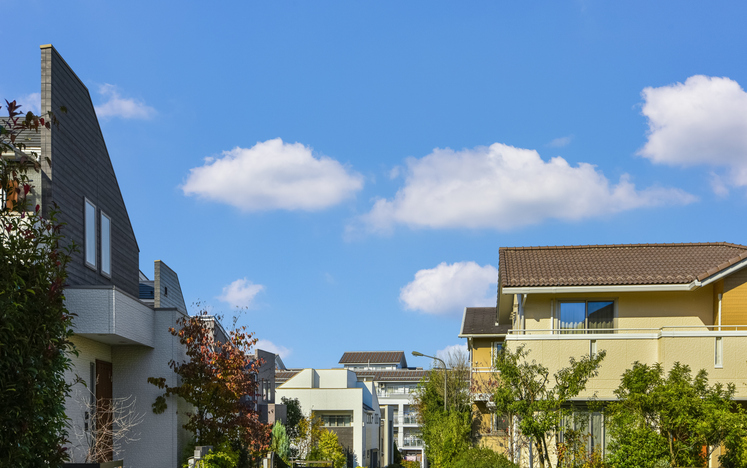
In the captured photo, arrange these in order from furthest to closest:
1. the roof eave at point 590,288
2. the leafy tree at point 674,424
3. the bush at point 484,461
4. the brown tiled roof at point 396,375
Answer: the brown tiled roof at point 396,375, the roof eave at point 590,288, the bush at point 484,461, the leafy tree at point 674,424

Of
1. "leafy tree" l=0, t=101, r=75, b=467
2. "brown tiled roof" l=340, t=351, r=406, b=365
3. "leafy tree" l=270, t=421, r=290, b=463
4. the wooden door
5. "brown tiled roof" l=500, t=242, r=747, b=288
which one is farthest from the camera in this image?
"brown tiled roof" l=340, t=351, r=406, b=365

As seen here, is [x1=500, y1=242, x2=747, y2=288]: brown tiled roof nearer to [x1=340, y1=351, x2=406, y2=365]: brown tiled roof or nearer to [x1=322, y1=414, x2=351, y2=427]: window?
[x1=322, y1=414, x2=351, y2=427]: window

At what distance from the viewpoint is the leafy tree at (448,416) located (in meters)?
29.8

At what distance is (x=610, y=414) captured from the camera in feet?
57.3

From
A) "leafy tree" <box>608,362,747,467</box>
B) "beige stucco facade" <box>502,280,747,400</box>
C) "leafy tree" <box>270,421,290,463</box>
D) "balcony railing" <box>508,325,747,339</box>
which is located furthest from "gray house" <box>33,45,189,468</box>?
"leafy tree" <box>270,421,290,463</box>

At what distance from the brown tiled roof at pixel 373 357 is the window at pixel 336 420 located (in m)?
49.1

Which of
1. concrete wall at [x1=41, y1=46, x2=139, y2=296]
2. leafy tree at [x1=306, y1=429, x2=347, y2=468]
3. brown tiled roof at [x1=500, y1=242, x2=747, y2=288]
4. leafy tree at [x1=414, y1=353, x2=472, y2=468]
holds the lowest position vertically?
leafy tree at [x1=306, y1=429, x2=347, y2=468]

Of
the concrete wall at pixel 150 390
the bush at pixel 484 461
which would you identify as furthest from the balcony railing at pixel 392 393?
the concrete wall at pixel 150 390

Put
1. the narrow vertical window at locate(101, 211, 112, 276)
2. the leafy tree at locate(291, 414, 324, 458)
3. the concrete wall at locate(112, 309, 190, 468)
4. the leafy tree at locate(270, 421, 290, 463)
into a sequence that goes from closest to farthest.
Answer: the concrete wall at locate(112, 309, 190, 468) < the narrow vertical window at locate(101, 211, 112, 276) < the leafy tree at locate(270, 421, 290, 463) < the leafy tree at locate(291, 414, 324, 458)

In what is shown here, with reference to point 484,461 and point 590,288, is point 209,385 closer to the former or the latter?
point 484,461

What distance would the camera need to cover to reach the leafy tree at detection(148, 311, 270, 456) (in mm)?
19719

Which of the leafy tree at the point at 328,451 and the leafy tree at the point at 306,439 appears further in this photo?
the leafy tree at the point at 306,439

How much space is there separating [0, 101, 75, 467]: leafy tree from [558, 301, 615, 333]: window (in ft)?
55.3

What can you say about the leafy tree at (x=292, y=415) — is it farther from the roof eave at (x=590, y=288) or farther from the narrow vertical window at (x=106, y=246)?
the roof eave at (x=590, y=288)
